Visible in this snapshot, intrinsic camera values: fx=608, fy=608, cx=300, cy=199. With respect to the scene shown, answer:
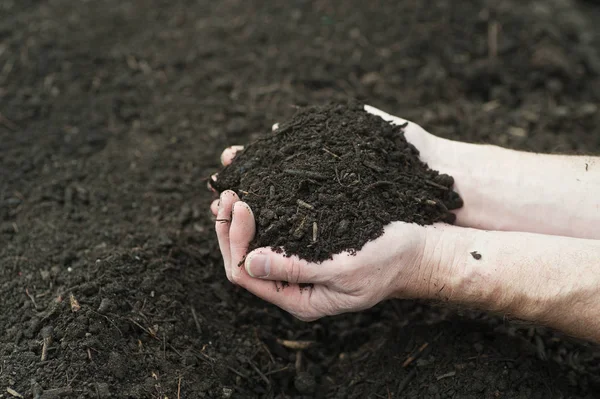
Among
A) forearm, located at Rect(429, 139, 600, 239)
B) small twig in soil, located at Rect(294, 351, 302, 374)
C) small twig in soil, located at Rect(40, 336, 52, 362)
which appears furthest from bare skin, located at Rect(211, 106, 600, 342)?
small twig in soil, located at Rect(40, 336, 52, 362)

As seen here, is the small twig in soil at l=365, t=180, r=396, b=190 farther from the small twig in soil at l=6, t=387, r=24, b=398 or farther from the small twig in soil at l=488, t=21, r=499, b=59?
the small twig in soil at l=488, t=21, r=499, b=59

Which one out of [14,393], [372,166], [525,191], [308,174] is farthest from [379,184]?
[14,393]

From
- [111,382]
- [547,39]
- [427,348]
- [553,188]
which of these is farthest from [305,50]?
[111,382]

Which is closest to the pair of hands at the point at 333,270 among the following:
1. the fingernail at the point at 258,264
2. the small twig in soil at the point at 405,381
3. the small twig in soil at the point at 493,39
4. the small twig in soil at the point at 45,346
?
the fingernail at the point at 258,264

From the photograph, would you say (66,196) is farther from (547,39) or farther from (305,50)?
(547,39)

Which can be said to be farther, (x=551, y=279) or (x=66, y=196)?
(x=66, y=196)

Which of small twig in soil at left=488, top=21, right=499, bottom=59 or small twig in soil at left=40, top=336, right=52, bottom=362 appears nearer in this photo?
small twig in soil at left=40, top=336, right=52, bottom=362

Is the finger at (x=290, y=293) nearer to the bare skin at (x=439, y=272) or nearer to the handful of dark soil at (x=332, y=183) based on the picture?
the bare skin at (x=439, y=272)
